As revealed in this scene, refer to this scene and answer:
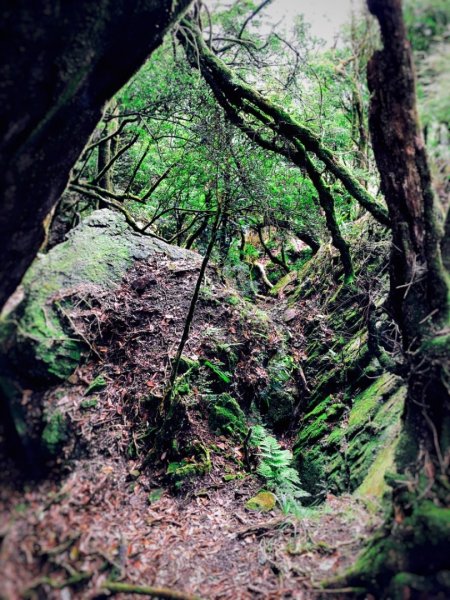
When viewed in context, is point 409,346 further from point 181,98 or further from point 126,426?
point 181,98

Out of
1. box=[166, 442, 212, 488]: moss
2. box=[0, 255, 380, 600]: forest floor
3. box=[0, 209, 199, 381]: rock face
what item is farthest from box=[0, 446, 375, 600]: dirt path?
box=[0, 209, 199, 381]: rock face

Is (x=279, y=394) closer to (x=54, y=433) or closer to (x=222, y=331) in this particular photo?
(x=222, y=331)

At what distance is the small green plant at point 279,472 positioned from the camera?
4.42 meters

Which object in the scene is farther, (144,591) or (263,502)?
(263,502)

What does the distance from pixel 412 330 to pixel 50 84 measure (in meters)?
3.48

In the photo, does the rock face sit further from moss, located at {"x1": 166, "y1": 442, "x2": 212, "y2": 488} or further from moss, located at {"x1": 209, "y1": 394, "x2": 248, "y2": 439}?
moss, located at {"x1": 209, "y1": 394, "x2": 248, "y2": 439}

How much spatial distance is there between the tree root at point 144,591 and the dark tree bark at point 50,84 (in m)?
2.36

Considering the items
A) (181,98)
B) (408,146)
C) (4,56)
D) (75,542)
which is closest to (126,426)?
(75,542)

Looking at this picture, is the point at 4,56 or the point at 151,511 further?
the point at 151,511

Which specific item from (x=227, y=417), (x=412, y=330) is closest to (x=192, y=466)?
(x=227, y=417)

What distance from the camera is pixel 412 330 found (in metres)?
3.43

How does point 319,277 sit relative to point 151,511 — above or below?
above

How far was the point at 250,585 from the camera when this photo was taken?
323 centimetres

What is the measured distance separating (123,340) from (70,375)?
3.58 feet
